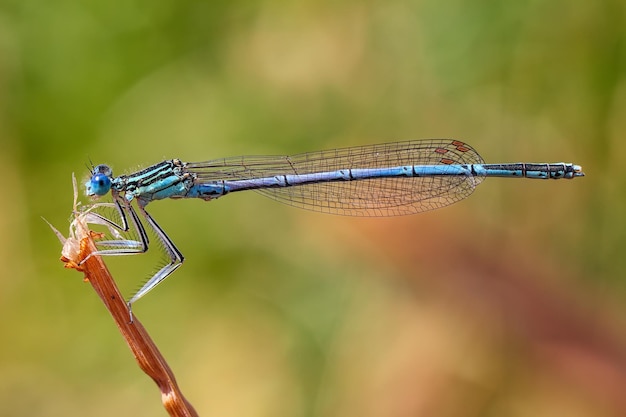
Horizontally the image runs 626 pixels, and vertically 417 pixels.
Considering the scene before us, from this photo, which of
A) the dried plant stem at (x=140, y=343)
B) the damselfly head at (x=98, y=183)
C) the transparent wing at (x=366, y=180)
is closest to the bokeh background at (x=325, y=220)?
the transparent wing at (x=366, y=180)

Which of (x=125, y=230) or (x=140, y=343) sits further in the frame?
(x=125, y=230)

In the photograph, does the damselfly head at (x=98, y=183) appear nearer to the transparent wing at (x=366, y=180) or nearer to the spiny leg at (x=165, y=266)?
the spiny leg at (x=165, y=266)

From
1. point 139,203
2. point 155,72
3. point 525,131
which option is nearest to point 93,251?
point 139,203

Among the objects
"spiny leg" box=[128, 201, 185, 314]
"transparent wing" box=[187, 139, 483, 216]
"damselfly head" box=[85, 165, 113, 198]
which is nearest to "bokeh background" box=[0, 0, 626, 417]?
"transparent wing" box=[187, 139, 483, 216]

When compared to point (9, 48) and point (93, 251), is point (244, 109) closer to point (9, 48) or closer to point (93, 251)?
point (9, 48)

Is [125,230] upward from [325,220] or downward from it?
upward

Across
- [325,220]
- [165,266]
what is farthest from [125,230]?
[325,220]

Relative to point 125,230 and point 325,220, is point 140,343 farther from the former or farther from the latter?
point 325,220

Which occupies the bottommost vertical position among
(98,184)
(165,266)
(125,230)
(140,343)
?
(140,343)
